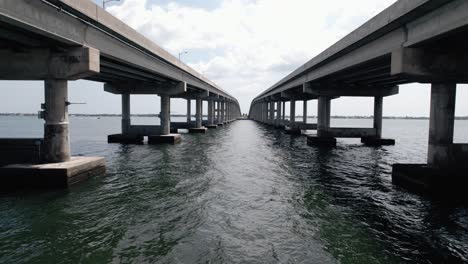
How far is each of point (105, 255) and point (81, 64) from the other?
35.3 ft

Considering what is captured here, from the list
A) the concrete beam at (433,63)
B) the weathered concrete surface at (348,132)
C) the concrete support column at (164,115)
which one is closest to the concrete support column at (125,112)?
the concrete support column at (164,115)

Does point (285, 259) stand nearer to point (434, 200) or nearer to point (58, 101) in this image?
point (434, 200)

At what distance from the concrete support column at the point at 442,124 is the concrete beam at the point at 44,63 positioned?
17796mm

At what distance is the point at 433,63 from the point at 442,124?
11.2 ft

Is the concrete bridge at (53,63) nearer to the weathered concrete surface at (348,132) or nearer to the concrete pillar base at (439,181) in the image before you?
the concrete pillar base at (439,181)

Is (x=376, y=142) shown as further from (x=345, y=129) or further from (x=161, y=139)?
(x=161, y=139)

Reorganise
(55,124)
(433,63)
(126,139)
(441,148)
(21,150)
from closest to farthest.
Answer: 1. (433,63)
2. (441,148)
3. (21,150)
4. (55,124)
5. (126,139)

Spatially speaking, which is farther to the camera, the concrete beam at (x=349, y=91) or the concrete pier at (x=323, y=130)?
the concrete pier at (x=323, y=130)

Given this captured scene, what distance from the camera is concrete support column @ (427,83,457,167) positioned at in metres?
14.9

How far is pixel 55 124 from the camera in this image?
15.3 meters

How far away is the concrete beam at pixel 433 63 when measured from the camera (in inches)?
534

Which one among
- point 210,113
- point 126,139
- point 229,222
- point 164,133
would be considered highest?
point 210,113

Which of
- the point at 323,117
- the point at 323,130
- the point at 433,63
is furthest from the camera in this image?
the point at 323,117

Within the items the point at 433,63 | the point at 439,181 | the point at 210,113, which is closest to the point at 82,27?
the point at 433,63
